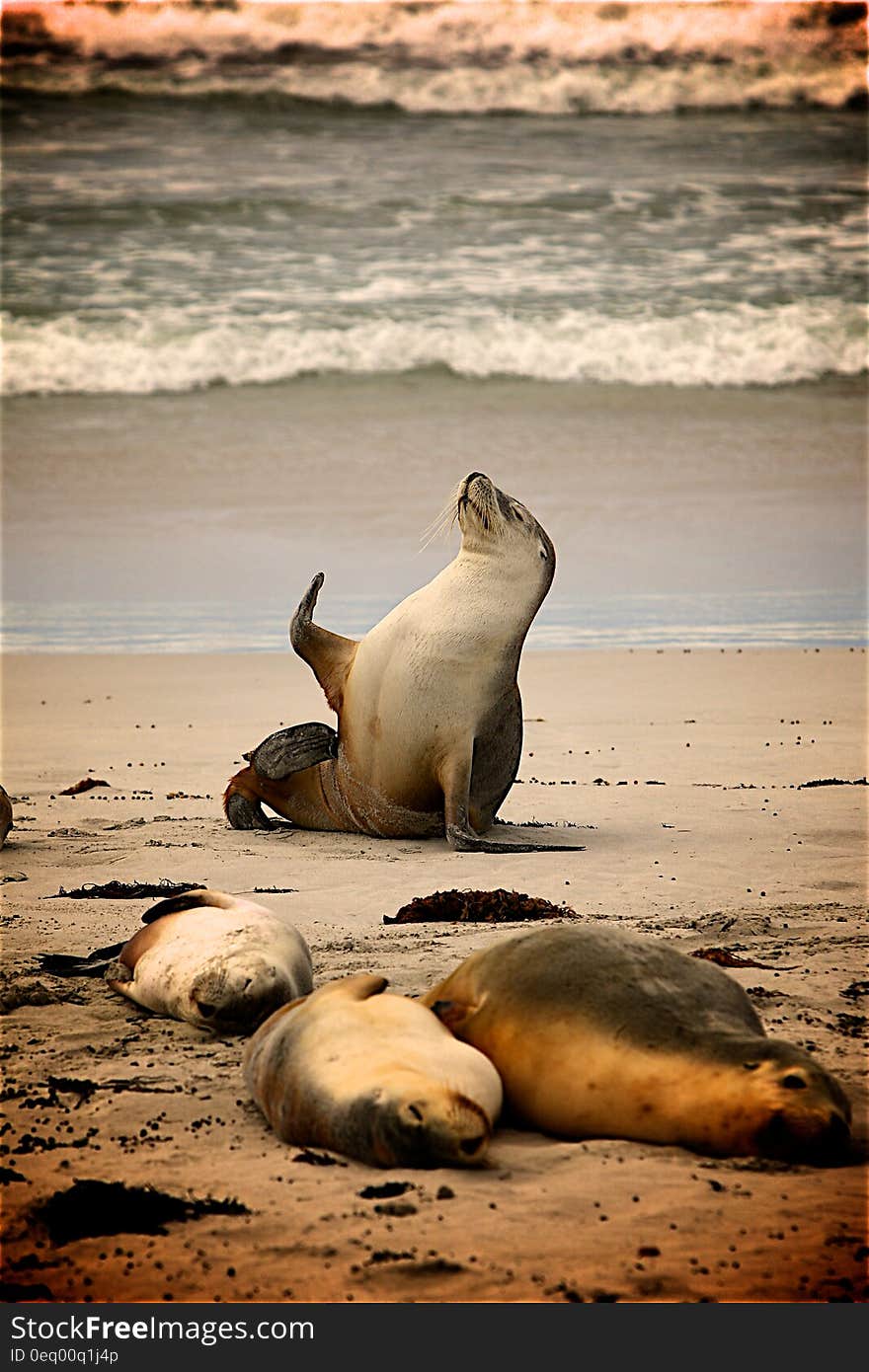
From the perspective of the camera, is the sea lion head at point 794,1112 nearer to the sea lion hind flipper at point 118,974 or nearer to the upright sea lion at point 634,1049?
the upright sea lion at point 634,1049

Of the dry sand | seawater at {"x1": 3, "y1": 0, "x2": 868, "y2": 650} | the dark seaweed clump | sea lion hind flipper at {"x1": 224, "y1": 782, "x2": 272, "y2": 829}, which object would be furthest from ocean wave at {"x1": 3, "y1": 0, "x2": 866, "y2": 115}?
the dark seaweed clump

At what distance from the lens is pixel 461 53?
81.7 ft

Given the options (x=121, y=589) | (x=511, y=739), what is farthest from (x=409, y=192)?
(x=511, y=739)

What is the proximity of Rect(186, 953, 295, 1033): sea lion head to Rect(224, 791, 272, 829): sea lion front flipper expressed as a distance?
108 inches

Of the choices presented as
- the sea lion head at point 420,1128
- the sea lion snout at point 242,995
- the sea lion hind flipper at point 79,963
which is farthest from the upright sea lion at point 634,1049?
the sea lion hind flipper at point 79,963

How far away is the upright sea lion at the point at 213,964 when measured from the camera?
12.6 feet

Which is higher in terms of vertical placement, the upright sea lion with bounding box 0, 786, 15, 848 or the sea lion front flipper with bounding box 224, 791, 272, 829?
the upright sea lion with bounding box 0, 786, 15, 848

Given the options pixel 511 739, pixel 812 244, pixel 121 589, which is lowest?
pixel 121 589

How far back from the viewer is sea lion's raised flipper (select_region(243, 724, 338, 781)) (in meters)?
6.57

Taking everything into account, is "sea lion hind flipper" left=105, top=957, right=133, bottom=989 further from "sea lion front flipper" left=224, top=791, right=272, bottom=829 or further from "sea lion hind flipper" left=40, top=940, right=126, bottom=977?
"sea lion front flipper" left=224, top=791, right=272, bottom=829

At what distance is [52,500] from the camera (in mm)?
17969

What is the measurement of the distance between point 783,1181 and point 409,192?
25172 mm

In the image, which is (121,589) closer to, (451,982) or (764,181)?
(451,982)

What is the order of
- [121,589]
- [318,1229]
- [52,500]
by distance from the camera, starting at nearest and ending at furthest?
[318,1229], [121,589], [52,500]
